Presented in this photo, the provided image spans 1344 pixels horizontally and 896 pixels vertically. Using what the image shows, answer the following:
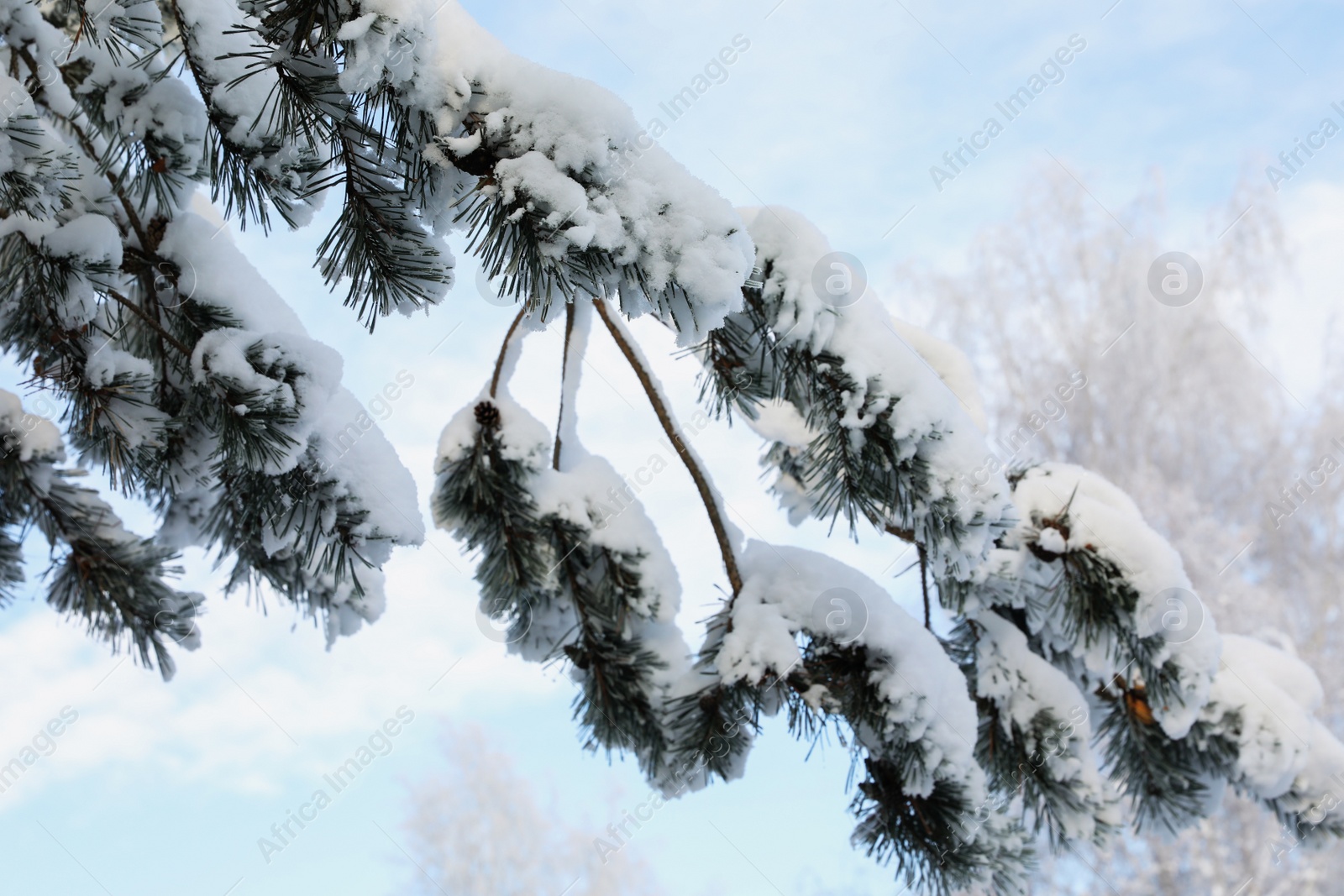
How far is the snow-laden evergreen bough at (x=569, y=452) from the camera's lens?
2.19ft

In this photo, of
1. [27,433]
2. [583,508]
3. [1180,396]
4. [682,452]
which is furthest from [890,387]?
[1180,396]

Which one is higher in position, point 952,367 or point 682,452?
point 952,367

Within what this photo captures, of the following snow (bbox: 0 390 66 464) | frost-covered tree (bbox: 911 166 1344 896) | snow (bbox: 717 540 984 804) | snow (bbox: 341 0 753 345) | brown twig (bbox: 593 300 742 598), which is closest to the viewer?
snow (bbox: 341 0 753 345)

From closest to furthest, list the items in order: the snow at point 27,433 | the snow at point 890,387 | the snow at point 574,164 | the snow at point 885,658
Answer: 1. the snow at point 574,164
2. the snow at point 890,387
3. the snow at point 885,658
4. the snow at point 27,433

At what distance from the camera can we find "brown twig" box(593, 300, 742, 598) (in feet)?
4.14

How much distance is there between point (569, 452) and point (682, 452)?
0.85 feet

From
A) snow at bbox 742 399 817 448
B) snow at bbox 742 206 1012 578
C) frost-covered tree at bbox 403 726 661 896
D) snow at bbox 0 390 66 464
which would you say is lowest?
frost-covered tree at bbox 403 726 661 896

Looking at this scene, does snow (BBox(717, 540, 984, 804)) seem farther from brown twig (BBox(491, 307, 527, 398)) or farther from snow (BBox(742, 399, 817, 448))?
brown twig (BBox(491, 307, 527, 398))

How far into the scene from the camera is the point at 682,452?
1264mm

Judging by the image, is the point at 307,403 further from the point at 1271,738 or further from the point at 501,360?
the point at 1271,738

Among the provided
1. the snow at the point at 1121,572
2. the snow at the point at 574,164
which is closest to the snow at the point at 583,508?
the snow at the point at 1121,572

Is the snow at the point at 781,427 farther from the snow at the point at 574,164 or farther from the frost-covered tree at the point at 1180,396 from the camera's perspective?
the frost-covered tree at the point at 1180,396

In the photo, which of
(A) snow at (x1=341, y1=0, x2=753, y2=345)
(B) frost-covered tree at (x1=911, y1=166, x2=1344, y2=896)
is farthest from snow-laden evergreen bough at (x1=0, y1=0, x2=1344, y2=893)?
(B) frost-covered tree at (x1=911, y1=166, x2=1344, y2=896)

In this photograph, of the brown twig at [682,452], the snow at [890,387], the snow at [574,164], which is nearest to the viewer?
the snow at [574,164]
